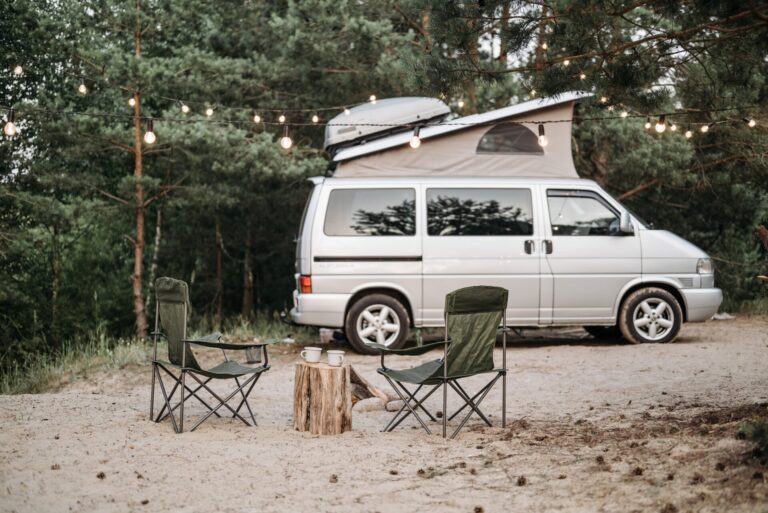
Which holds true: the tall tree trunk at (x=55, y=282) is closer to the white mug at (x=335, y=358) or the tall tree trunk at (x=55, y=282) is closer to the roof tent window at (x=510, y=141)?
the roof tent window at (x=510, y=141)

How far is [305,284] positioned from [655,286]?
405 centimetres

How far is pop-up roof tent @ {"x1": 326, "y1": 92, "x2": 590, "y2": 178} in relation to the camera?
9938 millimetres

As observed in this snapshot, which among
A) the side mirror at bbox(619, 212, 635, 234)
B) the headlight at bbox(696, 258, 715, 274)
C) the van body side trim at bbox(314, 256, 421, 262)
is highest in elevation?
the side mirror at bbox(619, 212, 635, 234)

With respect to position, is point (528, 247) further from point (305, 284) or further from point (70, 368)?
point (70, 368)

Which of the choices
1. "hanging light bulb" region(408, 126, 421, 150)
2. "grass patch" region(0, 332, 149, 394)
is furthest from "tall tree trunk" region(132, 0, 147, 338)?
"hanging light bulb" region(408, 126, 421, 150)

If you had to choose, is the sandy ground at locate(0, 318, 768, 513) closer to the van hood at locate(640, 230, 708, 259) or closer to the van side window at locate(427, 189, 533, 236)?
the van hood at locate(640, 230, 708, 259)

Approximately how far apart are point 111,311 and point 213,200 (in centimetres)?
290

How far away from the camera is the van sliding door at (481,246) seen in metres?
9.66

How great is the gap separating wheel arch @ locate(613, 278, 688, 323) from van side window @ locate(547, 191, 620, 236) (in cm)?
69

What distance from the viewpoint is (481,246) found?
9703mm

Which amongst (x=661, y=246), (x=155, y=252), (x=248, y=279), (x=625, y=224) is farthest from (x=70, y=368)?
(x=661, y=246)

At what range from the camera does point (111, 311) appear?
13.7m

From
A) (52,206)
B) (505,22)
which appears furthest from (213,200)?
(505,22)

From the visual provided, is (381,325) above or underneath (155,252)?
underneath
